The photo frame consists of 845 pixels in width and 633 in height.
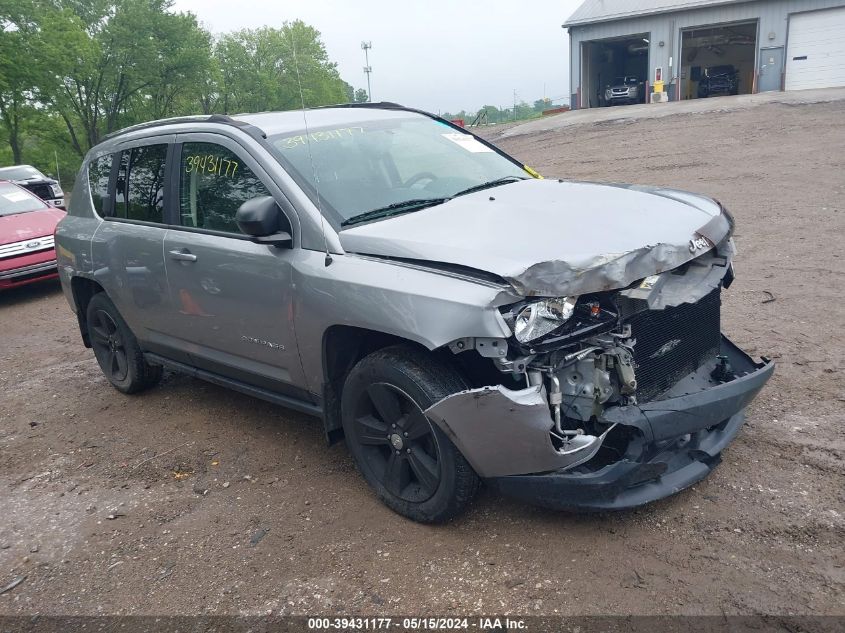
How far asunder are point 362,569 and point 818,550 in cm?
189

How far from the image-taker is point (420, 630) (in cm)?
268

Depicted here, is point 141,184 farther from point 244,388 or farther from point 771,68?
point 771,68

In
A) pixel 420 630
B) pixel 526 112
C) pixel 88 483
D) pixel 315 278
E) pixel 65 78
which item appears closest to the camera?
pixel 420 630

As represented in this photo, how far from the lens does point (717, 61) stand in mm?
33906

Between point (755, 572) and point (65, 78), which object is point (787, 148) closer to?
point (755, 572)

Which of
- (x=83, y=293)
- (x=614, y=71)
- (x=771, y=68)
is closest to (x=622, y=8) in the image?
(x=614, y=71)

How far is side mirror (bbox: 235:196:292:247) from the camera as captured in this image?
132 inches

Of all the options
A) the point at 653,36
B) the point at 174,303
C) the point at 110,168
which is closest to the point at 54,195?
the point at 110,168

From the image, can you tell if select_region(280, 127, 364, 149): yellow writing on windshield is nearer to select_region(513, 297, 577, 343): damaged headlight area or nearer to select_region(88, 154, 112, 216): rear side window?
select_region(513, 297, 577, 343): damaged headlight area

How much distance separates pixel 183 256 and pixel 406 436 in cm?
185

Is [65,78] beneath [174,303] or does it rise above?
above

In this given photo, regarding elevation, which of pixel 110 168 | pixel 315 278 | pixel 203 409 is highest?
pixel 110 168

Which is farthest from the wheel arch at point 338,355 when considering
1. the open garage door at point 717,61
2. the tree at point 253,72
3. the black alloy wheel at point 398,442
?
the tree at point 253,72

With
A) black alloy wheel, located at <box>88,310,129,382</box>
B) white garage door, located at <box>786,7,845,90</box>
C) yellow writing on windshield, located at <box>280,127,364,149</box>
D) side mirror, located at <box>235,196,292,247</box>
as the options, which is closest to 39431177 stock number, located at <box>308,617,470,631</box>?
side mirror, located at <box>235,196,292,247</box>
